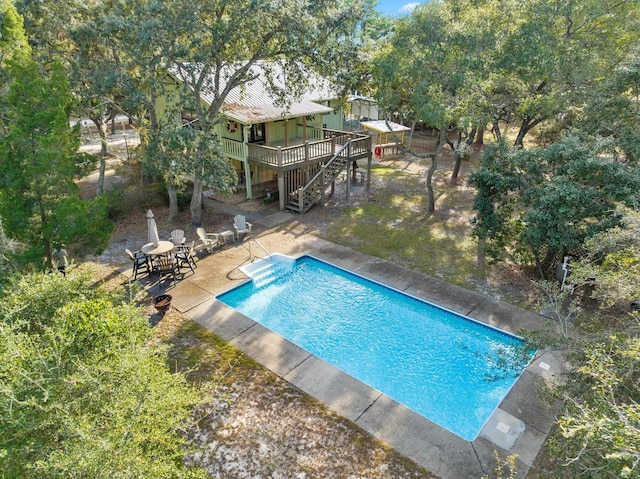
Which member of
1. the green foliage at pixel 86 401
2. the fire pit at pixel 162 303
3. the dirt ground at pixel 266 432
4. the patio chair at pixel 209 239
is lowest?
the dirt ground at pixel 266 432

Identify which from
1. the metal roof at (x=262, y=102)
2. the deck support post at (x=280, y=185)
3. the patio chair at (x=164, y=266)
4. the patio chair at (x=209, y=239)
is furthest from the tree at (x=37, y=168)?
the deck support post at (x=280, y=185)

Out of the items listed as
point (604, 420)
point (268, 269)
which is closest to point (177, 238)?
point (268, 269)

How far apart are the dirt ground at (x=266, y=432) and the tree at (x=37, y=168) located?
3.87 m

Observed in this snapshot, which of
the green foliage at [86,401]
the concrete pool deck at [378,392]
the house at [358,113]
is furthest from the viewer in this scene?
the house at [358,113]

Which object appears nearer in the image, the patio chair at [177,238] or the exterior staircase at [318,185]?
the patio chair at [177,238]

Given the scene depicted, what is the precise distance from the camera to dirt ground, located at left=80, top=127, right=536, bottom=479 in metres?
7.09

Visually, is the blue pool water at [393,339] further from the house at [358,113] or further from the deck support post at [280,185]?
the house at [358,113]

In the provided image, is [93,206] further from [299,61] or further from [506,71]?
[506,71]

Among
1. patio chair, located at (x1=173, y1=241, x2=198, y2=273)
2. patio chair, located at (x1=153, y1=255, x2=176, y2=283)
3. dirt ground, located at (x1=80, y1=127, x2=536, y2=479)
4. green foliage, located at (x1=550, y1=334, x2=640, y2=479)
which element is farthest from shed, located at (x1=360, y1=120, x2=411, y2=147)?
green foliage, located at (x1=550, y1=334, x2=640, y2=479)

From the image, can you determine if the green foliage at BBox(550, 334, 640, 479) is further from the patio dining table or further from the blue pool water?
the patio dining table

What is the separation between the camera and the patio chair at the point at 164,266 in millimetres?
13172

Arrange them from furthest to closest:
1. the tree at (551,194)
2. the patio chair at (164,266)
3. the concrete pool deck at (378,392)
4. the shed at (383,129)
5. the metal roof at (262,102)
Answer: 1. the shed at (383,129)
2. the metal roof at (262,102)
3. the patio chair at (164,266)
4. the tree at (551,194)
5. the concrete pool deck at (378,392)

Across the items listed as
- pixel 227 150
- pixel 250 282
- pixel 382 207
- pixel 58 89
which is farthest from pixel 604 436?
pixel 227 150

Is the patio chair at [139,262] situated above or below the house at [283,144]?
below
